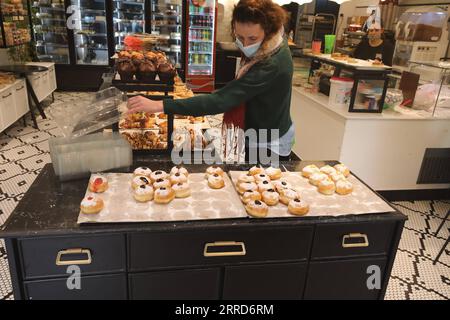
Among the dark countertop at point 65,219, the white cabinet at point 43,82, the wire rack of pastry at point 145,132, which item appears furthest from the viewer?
the white cabinet at point 43,82

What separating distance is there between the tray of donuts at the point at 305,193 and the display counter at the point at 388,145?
1677mm

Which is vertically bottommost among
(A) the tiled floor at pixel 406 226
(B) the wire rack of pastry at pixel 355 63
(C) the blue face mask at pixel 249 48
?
(A) the tiled floor at pixel 406 226

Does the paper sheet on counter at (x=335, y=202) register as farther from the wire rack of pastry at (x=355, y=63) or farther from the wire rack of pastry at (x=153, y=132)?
the wire rack of pastry at (x=355, y=63)

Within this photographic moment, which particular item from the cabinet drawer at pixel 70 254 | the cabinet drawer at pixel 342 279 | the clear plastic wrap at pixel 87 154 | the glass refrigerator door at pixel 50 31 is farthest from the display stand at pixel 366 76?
the glass refrigerator door at pixel 50 31

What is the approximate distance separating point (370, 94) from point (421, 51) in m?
3.40

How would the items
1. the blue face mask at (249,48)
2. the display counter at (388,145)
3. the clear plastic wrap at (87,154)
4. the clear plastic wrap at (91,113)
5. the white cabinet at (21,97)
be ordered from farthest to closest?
the white cabinet at (21,97) → the display counter at (388,145) → the blue face mask at (249,48) → the clear plastic wrap at (91,113) → the clear plastic wrap at (87,154)

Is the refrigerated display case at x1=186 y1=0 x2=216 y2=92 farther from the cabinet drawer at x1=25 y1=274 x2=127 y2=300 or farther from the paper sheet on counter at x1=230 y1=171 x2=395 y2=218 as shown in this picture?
the cabinet drawer at x1=25 y1=274 x2=127 y2=300

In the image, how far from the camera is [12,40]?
561cm

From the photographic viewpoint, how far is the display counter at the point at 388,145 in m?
3.56

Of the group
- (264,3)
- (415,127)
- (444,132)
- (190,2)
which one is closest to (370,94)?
(415,127)

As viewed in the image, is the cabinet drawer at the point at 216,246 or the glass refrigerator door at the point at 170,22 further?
the glass refrigerator door at the point at 170,22

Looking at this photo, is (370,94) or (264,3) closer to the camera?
(264,3)
